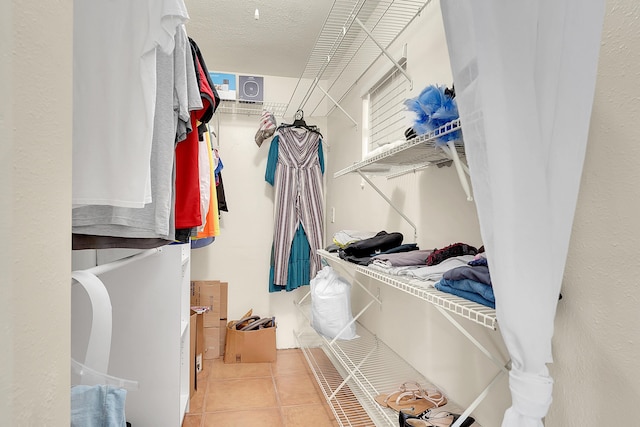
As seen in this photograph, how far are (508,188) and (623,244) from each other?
27 cm

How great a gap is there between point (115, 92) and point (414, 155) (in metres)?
1.10

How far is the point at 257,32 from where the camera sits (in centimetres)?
293

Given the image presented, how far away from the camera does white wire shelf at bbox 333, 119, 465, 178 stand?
123cm

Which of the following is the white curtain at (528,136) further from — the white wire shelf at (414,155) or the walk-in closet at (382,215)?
the white wire shelf at (414,155)

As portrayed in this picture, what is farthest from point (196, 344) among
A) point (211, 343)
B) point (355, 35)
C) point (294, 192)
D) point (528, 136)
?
point (528, 136)

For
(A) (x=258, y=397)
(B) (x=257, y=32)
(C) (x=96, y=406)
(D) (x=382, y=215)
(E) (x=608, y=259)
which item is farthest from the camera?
(B) (x=257, y=32)

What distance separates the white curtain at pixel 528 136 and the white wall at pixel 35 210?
702 millimetres

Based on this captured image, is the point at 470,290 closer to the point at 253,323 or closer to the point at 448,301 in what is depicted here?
the point at 448,301

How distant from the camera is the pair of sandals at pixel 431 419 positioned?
56.3 inches

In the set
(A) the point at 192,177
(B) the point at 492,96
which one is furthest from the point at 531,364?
(A) the point at 192,177

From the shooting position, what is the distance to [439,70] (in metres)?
1.76

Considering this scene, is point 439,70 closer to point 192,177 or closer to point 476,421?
point 192,177

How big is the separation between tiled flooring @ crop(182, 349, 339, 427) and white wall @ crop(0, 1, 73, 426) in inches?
77.9

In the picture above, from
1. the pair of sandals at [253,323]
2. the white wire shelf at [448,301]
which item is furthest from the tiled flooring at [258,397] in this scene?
the white wire shelf at [448,301]
